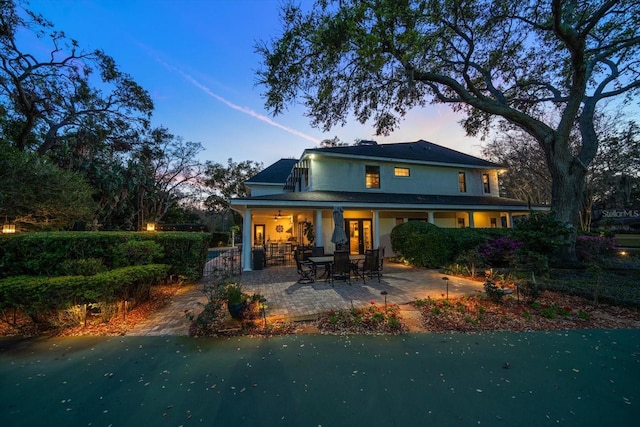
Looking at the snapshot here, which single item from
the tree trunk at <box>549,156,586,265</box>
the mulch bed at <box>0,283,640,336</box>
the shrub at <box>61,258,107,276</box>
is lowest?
the mulch bed at <box>0,283,640,336</box>

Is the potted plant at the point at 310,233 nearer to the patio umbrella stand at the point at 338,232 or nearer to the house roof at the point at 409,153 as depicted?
the patio umbrella stand at the point at 338,232

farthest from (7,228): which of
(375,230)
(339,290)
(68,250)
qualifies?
(375,230)

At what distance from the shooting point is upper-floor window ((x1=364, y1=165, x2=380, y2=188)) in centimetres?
1438

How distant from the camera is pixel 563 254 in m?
9.71

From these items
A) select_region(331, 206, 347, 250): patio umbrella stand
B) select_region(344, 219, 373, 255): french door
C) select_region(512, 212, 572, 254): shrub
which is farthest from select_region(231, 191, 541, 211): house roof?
select_region(512, 212, 572, 254): shrub

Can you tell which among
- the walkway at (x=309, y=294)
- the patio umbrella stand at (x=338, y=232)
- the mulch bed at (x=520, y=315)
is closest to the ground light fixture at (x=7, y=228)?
the walkway at (x=309, y=294)

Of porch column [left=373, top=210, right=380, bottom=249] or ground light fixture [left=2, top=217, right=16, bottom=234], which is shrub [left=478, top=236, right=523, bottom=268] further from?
ground light fixture [left=2, top=217, right=16, bottom=234]

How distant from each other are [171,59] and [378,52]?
8604mm

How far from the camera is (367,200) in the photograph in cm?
1190

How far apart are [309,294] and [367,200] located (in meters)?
6.60

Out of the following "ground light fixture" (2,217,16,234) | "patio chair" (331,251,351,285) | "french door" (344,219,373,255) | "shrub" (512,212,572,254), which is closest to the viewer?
"ground light fixture" (2,217,16,234)

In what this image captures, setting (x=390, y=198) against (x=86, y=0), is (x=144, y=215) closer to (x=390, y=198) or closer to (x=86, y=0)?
(x=86, y=0)

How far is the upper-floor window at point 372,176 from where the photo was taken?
14381mm

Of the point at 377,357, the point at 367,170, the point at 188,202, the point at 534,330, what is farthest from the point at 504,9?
the point at 188,202
